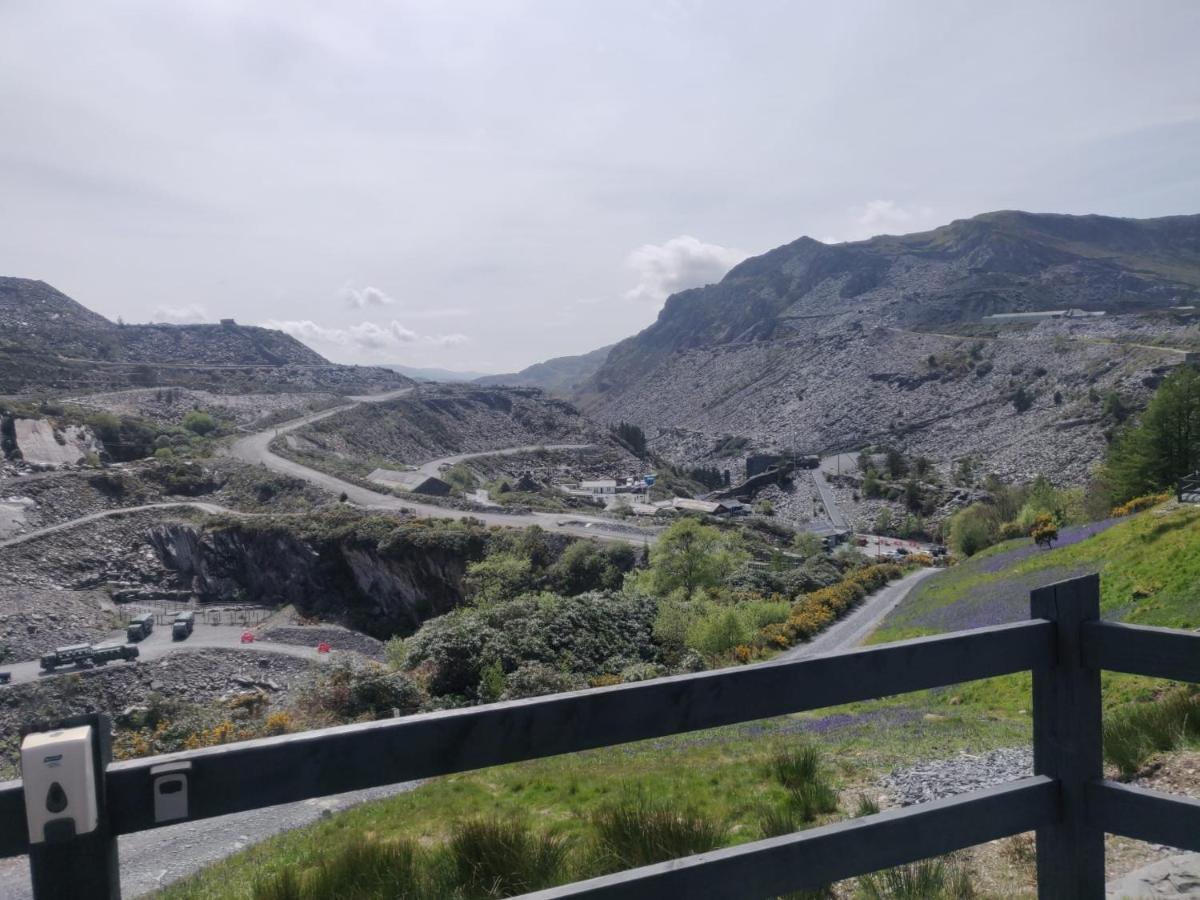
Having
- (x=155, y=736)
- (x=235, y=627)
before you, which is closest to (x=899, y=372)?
(x=235, y=627)

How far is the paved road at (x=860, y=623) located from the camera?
2344cm

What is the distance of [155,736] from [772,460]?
10274cm

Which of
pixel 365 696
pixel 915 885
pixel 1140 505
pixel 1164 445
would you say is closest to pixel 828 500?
pixel 1164 445

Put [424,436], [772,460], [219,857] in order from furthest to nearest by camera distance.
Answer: [772,460], [424,436], [219,857]

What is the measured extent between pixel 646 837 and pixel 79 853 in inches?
91.6

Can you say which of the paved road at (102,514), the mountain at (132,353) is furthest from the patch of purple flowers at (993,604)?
the mountain at (132,353)

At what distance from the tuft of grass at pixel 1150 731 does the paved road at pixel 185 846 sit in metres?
5.84

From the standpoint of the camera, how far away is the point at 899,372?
15362 cm

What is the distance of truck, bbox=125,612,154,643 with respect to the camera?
113 ft

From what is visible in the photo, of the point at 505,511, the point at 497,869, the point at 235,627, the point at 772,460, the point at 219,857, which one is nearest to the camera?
the point at 497,869

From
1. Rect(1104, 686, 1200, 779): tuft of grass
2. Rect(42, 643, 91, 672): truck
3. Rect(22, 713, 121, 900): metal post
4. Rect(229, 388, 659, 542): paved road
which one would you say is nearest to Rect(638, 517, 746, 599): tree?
Rect(229, 388, 659, 542): paved road

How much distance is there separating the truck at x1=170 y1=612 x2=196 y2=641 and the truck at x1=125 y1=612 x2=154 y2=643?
38.4 inches

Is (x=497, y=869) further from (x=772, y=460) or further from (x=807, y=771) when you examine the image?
(x=772, y=460)

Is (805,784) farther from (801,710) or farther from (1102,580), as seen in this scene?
(1102,580)
